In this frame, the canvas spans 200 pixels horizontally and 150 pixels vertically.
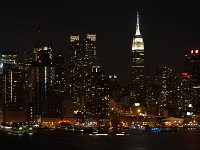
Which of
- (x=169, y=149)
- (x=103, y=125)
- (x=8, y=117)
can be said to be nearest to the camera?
(x=169, y=149)

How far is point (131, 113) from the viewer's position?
182250mm

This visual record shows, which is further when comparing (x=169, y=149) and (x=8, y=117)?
(x=8, y=117)

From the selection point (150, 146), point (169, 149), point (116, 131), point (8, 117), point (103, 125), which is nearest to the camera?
point (169, 149)

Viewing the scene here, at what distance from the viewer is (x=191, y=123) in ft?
595

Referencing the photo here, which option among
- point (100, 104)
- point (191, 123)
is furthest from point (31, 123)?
point (191, 123)

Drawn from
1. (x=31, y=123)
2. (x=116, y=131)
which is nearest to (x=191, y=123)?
(x=31, y=123)

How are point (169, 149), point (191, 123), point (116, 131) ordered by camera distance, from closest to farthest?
point (169, 149) < point (116, 131) < point (191, 123)

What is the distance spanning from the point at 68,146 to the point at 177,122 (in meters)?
97.3

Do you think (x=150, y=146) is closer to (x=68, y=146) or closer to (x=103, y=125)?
(x=68, y=146)

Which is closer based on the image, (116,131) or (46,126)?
(116,131)

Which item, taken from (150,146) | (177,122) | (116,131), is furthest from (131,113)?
(150,146)

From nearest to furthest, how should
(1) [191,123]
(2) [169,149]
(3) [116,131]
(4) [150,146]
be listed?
(2) [169,149] → (4) [150,146] → (3) [116,131] → (1) [191,123]

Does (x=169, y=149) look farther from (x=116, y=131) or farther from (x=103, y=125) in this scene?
(x=103, y=125)

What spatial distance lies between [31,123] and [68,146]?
75702 mm
